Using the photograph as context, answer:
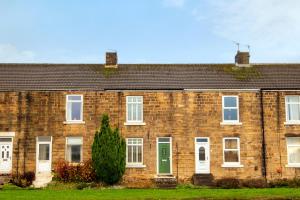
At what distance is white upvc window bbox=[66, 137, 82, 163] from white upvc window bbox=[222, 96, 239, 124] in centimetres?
1030

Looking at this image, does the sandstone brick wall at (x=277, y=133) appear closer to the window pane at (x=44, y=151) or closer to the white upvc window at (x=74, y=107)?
the white upvc window at (x=74, y=107)

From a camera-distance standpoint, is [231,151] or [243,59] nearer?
[231,151]

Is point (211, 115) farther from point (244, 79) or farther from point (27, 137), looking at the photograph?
point (27, 137)

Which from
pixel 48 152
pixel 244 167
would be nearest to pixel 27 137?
pixel 48 152

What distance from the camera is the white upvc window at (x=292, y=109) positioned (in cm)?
3741

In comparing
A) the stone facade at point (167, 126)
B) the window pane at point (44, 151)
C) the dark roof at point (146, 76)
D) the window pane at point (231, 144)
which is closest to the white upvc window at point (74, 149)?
the stone facade at point (167, 126)

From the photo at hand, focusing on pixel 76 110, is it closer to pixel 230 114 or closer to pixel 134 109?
pixel 134 109

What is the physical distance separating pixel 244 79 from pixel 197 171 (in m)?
7.87

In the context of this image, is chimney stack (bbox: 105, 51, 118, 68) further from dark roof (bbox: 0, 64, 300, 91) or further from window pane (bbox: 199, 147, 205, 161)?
window pane (bbox: 199, 147, 205, 161)

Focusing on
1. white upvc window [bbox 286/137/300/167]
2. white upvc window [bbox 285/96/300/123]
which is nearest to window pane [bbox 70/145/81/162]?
white upvc window [bbox 286/137/300/167]

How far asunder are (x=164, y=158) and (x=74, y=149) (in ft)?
20.5

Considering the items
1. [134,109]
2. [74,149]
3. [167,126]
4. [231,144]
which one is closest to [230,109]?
[231,144]

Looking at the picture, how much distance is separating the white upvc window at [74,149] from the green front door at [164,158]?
18.1 feet

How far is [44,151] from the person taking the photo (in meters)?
36.5
